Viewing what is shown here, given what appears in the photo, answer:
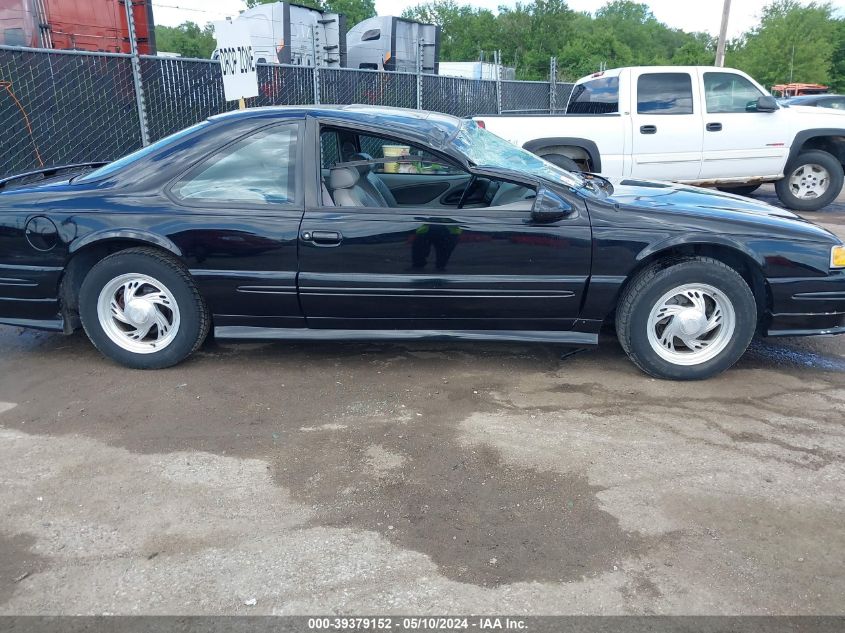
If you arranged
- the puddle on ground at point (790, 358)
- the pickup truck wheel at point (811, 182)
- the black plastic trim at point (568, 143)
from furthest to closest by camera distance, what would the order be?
1. the pickup truck wheel at point (811, 182)
2. the black plastic trim at point (568, 143)
3. the puddle on ground at point (790, 358)

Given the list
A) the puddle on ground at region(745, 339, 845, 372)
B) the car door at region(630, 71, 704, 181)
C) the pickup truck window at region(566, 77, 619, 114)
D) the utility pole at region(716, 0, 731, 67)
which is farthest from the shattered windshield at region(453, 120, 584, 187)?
the utility pole at region(716, 0, 731, 67)

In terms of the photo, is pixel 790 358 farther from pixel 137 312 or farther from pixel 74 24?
pixel 74 24

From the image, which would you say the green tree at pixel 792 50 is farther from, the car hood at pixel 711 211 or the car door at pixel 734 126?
the car hood at pixel 711 211

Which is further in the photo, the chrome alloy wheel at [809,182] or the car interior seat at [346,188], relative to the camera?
the chrome alloy wheel at [809,182]

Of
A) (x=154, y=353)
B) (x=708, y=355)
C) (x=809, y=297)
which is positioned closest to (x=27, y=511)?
(x=154, y=353)

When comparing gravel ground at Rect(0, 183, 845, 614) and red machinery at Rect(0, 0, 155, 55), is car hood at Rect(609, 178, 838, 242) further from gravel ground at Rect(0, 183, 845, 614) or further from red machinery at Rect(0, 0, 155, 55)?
red machinery at Rect(0, 0, 155, 55)

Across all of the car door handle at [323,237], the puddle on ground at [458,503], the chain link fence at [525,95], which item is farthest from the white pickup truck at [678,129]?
the puddle on ground at [458,503]

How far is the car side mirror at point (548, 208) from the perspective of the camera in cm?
398

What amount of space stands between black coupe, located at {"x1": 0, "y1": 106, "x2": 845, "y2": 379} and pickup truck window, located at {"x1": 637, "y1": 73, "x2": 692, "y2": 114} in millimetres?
5476

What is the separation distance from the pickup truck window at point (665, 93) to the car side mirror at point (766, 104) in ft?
2.84

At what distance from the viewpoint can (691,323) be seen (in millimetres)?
4156

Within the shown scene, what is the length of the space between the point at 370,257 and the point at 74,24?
441 inches

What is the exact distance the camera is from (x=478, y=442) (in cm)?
349

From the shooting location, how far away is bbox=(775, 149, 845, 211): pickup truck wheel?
9.92 m
